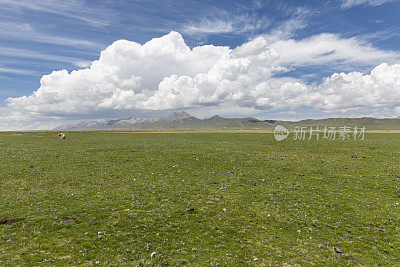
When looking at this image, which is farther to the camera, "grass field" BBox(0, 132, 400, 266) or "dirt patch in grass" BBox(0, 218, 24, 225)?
"dirt patch in grass" BBox(0, 218, 24, 225)

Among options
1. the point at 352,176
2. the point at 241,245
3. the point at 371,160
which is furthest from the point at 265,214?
the point at 371,160

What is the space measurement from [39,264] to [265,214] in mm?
15229

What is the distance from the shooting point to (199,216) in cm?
1572

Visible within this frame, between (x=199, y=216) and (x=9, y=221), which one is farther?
(x=199, y=216)

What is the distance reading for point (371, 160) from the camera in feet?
114

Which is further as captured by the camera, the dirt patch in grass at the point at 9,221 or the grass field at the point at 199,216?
the dirt patch in grass at the point at 9,221

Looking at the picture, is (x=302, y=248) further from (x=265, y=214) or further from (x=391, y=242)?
(x=391, y=242)

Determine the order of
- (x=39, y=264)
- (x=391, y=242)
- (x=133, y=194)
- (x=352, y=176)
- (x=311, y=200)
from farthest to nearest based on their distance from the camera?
(x=352, y=176)
(x=133, y=194)
(x=311, y=200)
(x=391, y=242)
(x=39, y=264)

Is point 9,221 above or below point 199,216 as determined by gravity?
above

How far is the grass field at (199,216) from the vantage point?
1101 centimetres

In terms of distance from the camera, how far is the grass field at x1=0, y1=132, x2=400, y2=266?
11008mm

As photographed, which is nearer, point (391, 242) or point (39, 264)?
point (39, 264)

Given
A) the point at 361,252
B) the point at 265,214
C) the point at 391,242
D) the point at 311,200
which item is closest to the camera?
the point at 361,252

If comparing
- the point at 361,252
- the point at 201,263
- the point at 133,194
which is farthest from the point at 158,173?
the point at 361,252
